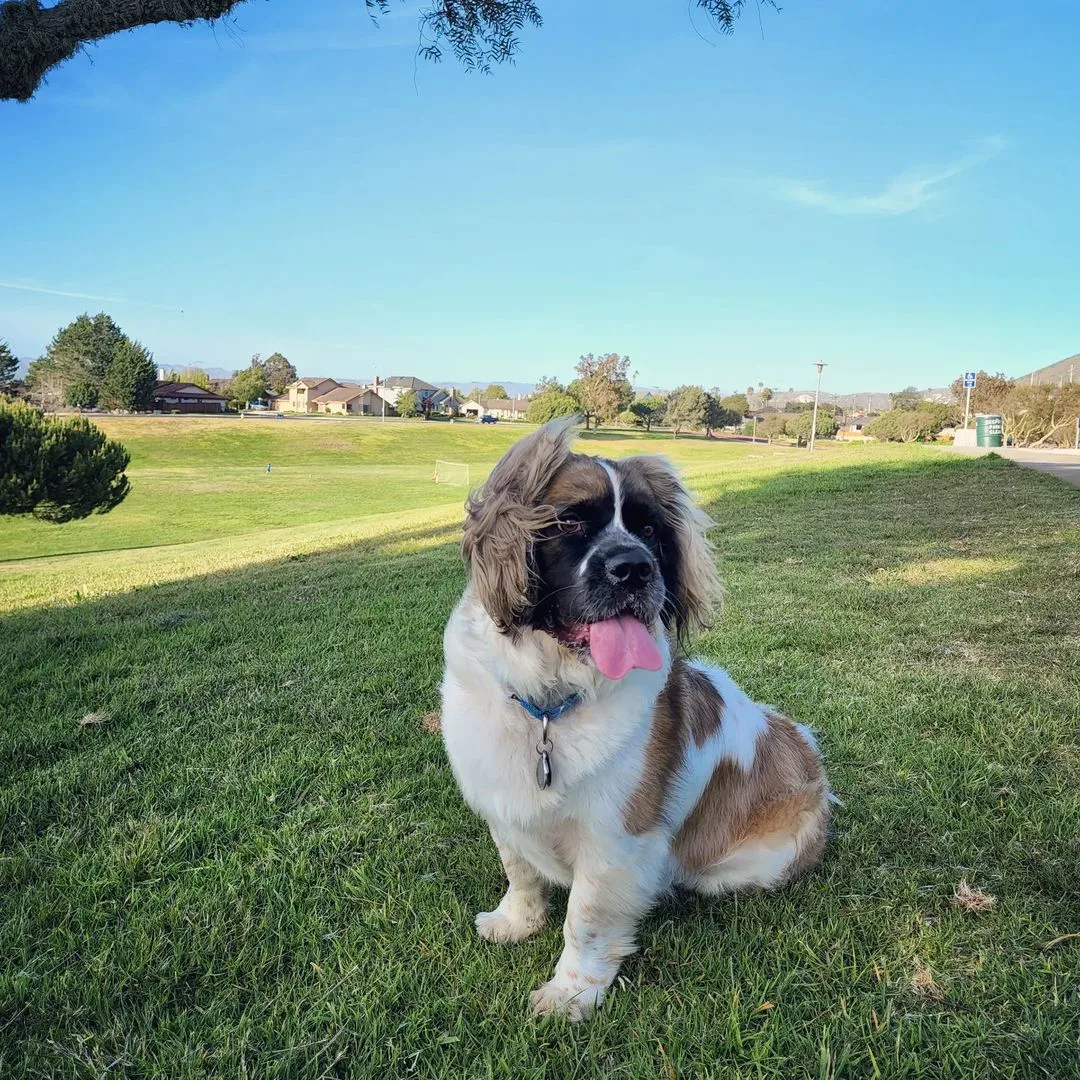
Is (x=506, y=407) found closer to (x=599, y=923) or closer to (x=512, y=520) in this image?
(x=512, y=520)

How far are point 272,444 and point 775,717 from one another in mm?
66919

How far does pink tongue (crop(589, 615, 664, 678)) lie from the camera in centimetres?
221

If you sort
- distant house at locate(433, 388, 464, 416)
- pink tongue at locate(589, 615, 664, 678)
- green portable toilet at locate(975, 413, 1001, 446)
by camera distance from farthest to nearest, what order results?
distant house at locate(433, 388, 464, 416)
green portable toilet at locate(975, 413, 1001, 446)
pink tongue at locate(589, 615, 664, 678)

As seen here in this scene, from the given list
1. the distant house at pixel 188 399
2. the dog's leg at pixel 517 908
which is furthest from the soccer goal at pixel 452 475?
the distant house at pixel 188 399

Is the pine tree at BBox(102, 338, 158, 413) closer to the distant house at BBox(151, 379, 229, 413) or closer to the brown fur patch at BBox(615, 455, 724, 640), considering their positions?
the distant house at BBox(151, 379, 229, 413)

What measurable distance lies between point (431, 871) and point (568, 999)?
2.84 feet

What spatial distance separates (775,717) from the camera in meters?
3.12

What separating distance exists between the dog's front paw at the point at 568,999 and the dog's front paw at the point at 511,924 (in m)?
0.29

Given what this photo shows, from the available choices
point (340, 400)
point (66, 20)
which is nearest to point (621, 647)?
point (66, 20)

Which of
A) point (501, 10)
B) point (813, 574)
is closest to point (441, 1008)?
point (813, 574)

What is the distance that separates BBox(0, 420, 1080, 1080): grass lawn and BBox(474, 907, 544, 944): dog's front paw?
66 mm

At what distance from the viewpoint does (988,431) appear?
3003cm

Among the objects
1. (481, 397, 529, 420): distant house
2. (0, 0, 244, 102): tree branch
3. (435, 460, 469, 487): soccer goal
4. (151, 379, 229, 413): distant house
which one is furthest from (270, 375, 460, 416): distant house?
(0, 0, 244, 102): tree branch

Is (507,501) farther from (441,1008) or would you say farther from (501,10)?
(501,10)
